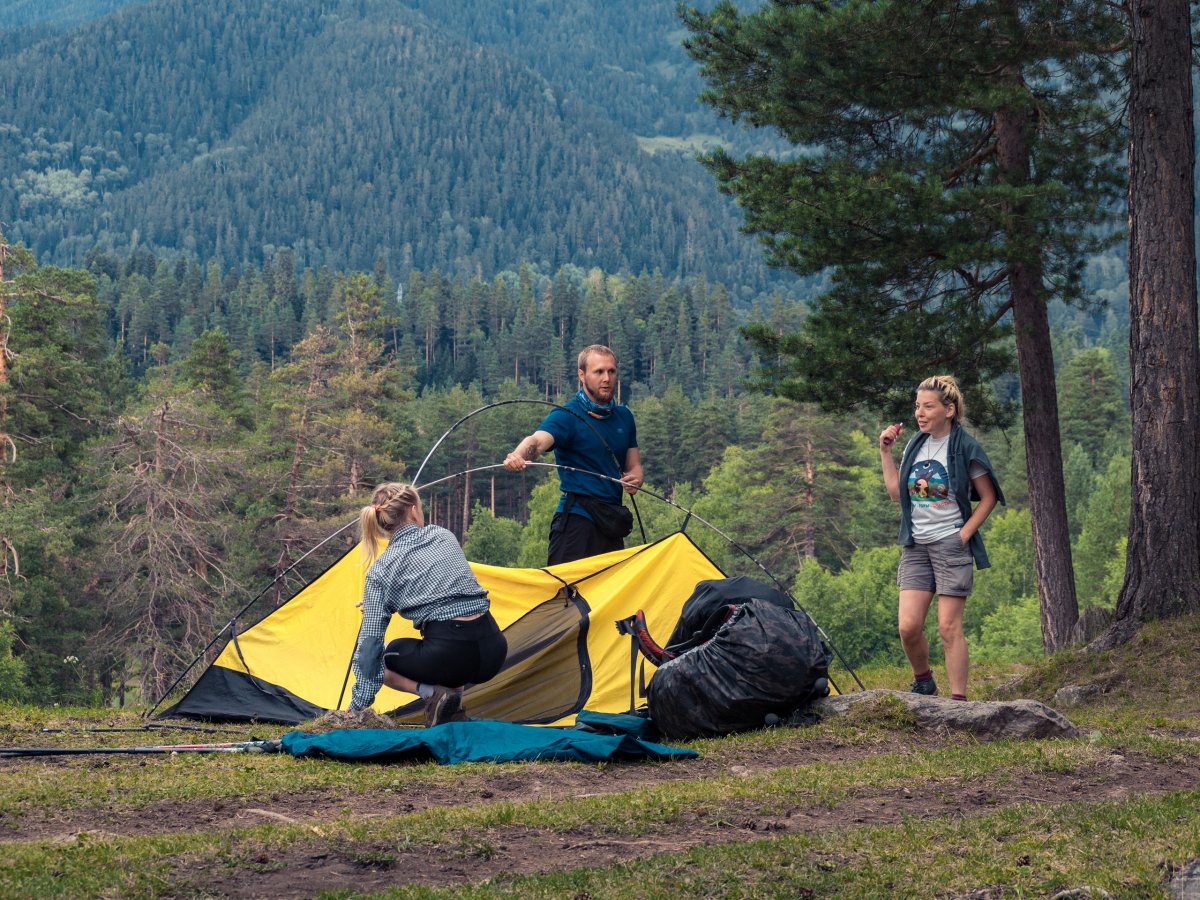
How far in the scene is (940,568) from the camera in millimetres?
7258

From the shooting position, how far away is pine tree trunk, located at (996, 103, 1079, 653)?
38.8 feet

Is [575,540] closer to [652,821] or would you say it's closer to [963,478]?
[963,478]

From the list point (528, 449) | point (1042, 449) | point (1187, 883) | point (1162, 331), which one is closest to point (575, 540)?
point (528, 449)

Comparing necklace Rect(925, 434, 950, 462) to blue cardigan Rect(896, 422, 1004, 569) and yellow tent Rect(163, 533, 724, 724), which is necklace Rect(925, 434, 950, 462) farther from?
yellow tent Rect(163, 533, 724, 724)

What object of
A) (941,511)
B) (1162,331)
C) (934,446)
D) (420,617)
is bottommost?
(420,617)

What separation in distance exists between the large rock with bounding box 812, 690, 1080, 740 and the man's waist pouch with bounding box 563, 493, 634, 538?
217 centimetres

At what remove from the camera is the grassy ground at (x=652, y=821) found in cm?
385

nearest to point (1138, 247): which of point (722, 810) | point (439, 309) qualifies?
point (722, 810)

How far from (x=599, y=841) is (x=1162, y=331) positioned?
589 centimetres

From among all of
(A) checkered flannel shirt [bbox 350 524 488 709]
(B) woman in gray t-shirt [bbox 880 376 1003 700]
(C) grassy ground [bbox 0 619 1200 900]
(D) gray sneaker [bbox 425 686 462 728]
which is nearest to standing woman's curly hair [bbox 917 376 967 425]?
(B) woman in gray t-shirt [bbox 880 376 1003 700]

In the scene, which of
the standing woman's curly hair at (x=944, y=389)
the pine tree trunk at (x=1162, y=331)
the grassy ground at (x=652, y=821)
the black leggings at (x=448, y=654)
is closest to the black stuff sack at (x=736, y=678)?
the grassy ground at (x=652, y=821)

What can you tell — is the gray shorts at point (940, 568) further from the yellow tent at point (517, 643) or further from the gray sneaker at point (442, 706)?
the gray sneaker at point (442, 706)

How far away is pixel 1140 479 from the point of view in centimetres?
848

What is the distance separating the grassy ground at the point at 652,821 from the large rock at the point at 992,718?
0.10 metres
